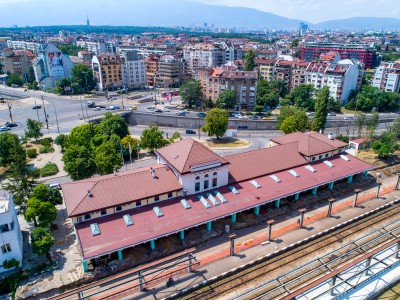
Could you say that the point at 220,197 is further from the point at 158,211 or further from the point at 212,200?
the point at 158,211

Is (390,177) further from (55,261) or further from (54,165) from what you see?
(54,165)

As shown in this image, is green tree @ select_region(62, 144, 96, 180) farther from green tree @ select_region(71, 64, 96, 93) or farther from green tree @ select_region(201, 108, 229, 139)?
green tree @ select_region(71, 64, 96, 93)

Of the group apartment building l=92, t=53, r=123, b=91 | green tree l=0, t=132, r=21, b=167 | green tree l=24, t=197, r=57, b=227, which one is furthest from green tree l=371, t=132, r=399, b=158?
apartment building l=92, t=53, r=123, b=91

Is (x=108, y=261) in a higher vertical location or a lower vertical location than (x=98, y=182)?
lower

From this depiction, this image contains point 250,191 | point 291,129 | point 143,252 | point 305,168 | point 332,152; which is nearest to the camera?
point 143,252

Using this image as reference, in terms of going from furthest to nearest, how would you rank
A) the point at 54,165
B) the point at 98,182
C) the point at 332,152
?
the point at 54,165
the point at 332,152
the point at 98,182

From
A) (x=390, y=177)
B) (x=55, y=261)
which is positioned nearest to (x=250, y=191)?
(x=55, y=261)
